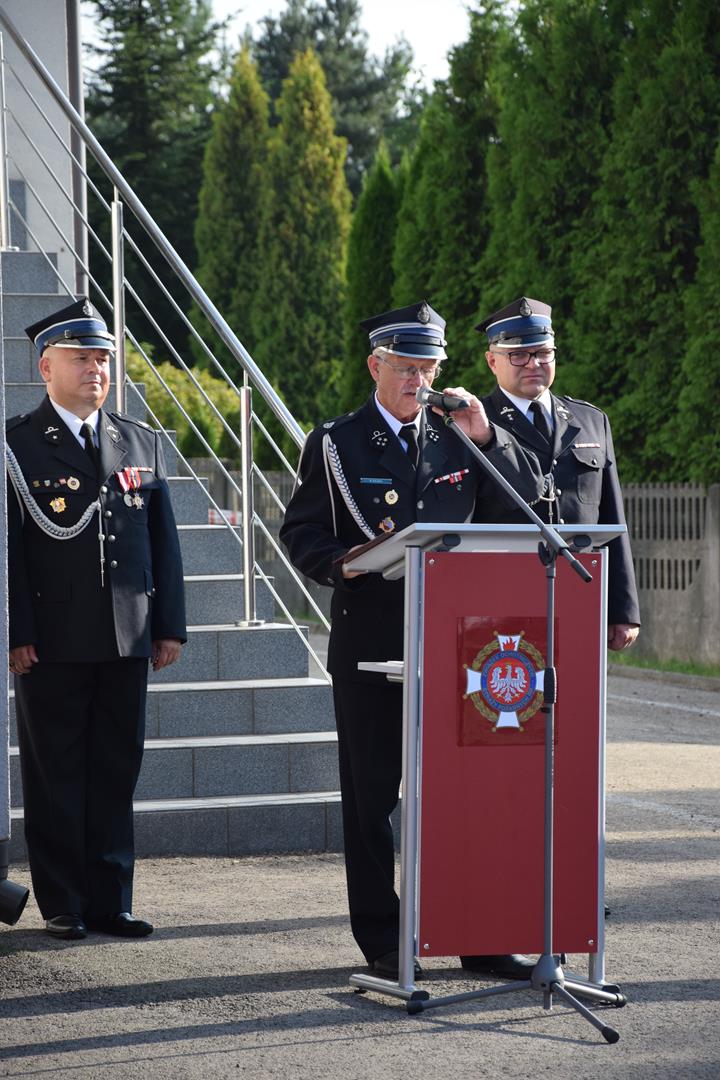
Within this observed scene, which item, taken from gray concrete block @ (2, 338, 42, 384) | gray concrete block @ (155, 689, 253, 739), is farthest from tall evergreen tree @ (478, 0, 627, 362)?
gray concrete block @ (155, 689, 253, 739)

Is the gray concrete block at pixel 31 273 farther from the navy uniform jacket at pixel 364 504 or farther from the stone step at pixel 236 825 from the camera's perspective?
the navy uniform jacket at pixel 364 504

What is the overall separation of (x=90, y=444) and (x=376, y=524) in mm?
1294

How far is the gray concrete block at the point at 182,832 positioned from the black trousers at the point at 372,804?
175cm

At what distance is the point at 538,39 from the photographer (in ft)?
55.0

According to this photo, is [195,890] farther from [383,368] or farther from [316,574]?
[383,368]

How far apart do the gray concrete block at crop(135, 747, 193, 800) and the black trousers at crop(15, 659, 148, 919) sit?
998 millimetres

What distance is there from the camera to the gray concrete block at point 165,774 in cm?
672

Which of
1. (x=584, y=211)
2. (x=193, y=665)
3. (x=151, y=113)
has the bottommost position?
(x=193, y=665)

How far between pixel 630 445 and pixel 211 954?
36.9 ft

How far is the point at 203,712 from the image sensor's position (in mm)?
7086

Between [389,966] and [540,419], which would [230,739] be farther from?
[389,966]

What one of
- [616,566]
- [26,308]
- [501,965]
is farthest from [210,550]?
[501,965]

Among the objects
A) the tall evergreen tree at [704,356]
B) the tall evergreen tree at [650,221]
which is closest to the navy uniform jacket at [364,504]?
the tall evergreen tree at [704,356]

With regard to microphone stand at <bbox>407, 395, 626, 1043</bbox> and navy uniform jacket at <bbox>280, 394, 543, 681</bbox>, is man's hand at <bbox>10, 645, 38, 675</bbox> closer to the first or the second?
navy uniform jacket at <bbox>280, 394, 543, 681</bbox>
